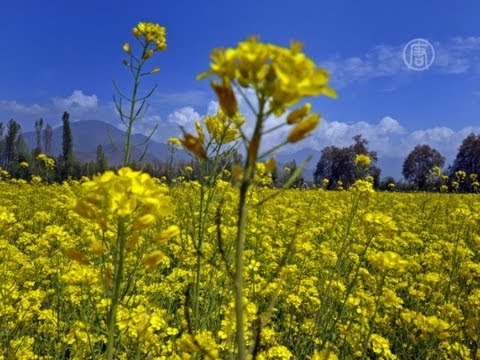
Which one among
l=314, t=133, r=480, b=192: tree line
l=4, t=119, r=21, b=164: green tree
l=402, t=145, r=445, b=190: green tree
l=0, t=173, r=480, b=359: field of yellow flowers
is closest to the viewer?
l=0, t=173, r=480, b=359: field of yellow flowers

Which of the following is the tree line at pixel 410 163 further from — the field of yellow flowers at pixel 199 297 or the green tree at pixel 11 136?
the green tree at pixel 11 136

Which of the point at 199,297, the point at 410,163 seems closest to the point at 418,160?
the point at 410,163

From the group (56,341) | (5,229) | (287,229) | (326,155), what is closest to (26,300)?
(56,341)

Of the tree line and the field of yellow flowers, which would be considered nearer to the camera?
the field of yellow flowers

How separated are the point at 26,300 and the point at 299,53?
10.8 feet

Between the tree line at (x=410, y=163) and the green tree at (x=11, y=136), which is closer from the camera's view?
the tree line at (x=410, y=163)

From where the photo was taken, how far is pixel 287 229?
24.3 ft

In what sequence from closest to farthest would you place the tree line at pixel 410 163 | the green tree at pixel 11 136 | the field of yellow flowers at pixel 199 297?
the field of yellow flowers at pixel 199 297, the tree line at pixel 410 163, the green tree at pixel 11 136

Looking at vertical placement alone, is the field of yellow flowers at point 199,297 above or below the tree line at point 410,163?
below

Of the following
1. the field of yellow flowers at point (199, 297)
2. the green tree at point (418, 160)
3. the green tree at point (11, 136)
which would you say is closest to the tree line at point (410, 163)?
the green tree at point (418, 160)

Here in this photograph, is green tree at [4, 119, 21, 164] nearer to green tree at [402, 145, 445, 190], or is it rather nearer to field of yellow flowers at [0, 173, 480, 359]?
green tree at [402, 145, 445, 190]

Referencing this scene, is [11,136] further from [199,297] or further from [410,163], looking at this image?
[199,297]

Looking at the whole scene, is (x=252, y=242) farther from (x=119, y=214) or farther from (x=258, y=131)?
(x=258, y=131)

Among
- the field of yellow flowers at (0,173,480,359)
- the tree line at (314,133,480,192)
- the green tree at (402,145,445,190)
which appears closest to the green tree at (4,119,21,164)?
the tree line at (314,133,480,192)
